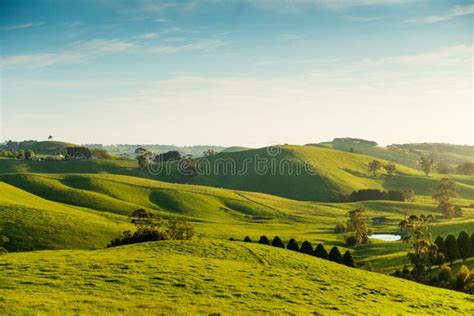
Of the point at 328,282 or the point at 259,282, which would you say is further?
the point at 328,282

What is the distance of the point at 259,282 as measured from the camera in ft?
141

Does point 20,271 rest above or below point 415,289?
above

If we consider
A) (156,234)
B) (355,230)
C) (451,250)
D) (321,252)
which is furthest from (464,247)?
(156,234)

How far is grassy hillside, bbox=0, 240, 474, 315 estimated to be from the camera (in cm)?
3228

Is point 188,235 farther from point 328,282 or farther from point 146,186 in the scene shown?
point 146,186

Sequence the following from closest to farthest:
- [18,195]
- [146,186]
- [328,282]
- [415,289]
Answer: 1. [328,282]
2. [415,289]
3. [18,195]
4. [146,186]

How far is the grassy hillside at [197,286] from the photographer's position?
106ft

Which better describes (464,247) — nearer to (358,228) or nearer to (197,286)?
(358,228)

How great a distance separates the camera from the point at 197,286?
39.2 metres

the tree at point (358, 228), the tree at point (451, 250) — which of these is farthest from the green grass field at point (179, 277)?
the tree at point (358, 228)

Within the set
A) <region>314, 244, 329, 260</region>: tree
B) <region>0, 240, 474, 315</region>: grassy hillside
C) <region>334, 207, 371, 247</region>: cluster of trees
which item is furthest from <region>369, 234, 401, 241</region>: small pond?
<region>0, 240, 474, 315</region>: grassy hillside

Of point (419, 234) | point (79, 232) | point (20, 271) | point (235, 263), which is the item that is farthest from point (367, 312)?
point (79, 232)

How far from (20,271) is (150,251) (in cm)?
1702

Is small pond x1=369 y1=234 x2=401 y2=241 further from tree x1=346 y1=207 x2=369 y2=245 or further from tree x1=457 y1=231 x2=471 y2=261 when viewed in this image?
tree x1=457 y1=231 x2=471 y2=261
